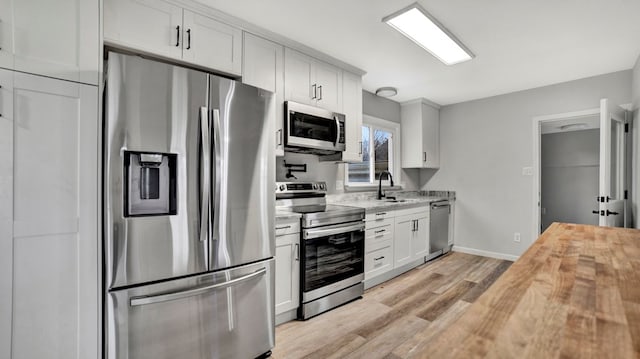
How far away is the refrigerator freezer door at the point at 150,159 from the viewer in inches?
56.2

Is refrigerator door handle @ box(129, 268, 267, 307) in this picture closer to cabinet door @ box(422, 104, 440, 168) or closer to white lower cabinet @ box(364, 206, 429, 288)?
white lower cabinet @ box(364, 206, 429, 288)

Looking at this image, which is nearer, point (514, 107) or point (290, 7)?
point (290, 7)

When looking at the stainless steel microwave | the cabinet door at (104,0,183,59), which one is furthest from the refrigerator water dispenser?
the stainless steel microwave

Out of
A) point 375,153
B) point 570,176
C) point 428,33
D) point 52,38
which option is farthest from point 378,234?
point 570,176

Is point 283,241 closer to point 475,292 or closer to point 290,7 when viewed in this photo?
point 290,7

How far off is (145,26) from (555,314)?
7.97 ft

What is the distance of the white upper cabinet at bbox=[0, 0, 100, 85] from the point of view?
128 cm

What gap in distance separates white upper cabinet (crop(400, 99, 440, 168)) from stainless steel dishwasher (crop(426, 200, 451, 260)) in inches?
27.2

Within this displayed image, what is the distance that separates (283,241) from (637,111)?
356cm

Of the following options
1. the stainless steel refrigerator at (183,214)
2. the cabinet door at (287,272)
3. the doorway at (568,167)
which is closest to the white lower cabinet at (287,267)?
the cabinet door at (287,272)

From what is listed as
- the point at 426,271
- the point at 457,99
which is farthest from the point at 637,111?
the point at 426,271

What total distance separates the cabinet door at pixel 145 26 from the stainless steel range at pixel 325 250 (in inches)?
56.7

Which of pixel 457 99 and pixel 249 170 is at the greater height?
pixel 457 99

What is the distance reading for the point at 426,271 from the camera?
368 centimetres
